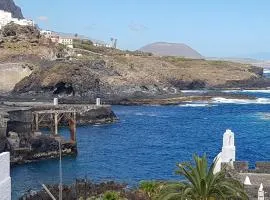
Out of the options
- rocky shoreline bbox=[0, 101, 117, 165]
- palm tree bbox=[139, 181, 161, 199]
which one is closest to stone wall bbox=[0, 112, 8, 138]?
rocky shoreline bbox=[0, 101, 117, 165]

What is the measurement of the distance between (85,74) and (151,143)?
46.9 meters

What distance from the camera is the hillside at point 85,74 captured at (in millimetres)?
106500

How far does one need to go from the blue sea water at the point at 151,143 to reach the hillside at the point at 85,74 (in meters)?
12.8

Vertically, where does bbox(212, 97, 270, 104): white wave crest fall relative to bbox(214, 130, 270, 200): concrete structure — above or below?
below

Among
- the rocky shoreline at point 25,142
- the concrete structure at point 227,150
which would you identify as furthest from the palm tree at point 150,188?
the rocky shoreline at point 25,142

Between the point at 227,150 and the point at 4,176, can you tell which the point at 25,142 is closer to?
the point at 227,150

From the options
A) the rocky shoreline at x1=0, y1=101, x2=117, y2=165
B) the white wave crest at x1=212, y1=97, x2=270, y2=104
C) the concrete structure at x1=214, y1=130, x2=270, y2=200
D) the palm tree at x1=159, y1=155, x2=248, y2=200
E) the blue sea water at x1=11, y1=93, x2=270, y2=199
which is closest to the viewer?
the palm tree at x1=159, y1=155, x2=248, y2=200

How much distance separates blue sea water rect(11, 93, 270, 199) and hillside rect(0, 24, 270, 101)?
1280 centimetres

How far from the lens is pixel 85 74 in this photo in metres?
108

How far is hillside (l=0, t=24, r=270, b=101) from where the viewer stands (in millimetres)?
Answer: 106500

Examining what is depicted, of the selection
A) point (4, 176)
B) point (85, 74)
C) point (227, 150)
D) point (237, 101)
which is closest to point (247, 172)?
point (227, 150)

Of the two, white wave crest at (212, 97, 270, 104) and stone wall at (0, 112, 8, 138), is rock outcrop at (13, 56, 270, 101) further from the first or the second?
stone wall at (0, 112, 8, 138)

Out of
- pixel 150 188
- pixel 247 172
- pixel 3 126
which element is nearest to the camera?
pixel 247 172

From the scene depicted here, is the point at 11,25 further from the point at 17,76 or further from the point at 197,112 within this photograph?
the point at 197,112
